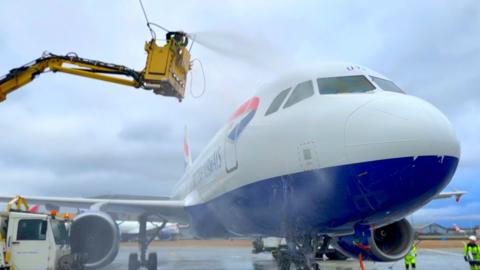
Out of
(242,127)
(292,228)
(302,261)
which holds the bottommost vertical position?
(302,261)

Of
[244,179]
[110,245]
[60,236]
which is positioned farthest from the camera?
[110,245]

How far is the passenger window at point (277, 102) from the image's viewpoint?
6090mm

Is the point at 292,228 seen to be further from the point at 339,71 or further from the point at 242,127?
the point at 339,71

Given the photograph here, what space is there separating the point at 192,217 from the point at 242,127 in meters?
5.22

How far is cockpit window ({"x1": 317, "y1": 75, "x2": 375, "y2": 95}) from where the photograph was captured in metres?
5.50

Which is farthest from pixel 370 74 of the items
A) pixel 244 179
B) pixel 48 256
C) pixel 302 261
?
pixel 48 256

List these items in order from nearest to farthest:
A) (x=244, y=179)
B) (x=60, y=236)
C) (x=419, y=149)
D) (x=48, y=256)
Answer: (x=419, y=149) → (x=244, y=179) → (x=48, y=256) → (x=60, y=236)

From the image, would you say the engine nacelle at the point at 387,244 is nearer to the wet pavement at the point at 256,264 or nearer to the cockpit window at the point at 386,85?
the wet pavement at the point at 256,264

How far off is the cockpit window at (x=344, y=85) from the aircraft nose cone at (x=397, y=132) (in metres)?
0.75

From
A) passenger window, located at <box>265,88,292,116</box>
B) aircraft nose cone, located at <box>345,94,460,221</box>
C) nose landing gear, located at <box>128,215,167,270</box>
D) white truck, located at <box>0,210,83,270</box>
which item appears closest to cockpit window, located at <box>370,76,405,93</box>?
aircraft nose cone, located at <box>345,94,460,221</box>

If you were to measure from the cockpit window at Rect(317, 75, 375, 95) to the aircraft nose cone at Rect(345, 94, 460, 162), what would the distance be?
29.6 inches

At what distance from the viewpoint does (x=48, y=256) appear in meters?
7.35

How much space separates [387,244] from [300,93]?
308 centimetres

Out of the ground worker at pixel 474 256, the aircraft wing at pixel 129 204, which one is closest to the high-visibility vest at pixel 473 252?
the ground worker at pixel 474 256
